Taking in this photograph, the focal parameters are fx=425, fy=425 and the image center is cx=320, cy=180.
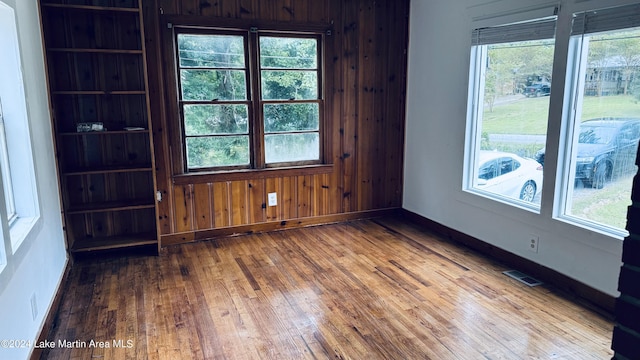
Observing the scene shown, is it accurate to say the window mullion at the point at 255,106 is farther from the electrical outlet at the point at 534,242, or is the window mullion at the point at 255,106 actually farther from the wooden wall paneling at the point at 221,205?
the electrical outlet at the point at 534,242

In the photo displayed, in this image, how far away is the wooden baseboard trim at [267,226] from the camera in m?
4.11

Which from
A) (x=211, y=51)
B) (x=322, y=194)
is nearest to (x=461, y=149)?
(x=322, y=194)

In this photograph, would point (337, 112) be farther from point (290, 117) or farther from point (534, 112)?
point (534, 112)

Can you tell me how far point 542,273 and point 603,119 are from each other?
3.94 feet

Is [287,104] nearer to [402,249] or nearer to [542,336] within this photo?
[402,249]

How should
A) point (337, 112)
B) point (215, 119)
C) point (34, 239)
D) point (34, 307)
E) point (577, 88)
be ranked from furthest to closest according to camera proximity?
point (337, 112)
point (215, 119)
point (577, 88)
point (34, 239)
point (34, 307)

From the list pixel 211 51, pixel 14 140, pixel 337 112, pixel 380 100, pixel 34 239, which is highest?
pixel 211 51

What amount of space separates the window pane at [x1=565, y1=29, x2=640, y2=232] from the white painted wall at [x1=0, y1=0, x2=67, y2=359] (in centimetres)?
344

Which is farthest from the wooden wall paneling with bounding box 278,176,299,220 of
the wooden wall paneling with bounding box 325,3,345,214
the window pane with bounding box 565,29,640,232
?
the window pane with bounding box 565,29,640,232

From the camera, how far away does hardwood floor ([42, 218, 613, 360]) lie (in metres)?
2.39

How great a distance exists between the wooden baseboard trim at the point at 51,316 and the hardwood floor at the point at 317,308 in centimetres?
4

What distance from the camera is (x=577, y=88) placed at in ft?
9.60

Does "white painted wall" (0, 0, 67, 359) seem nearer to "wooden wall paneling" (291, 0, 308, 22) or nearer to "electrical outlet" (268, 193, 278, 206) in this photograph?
"electrical outlet" (268, 193, 278, 206)

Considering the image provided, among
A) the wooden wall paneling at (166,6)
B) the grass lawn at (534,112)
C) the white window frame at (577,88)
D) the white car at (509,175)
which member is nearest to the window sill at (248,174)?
the wooden wall paneling at (166,6)
